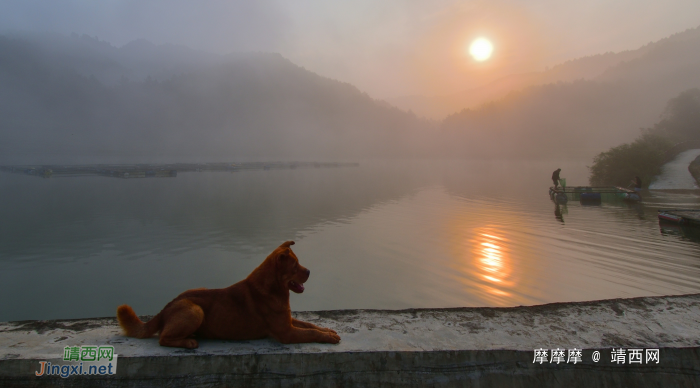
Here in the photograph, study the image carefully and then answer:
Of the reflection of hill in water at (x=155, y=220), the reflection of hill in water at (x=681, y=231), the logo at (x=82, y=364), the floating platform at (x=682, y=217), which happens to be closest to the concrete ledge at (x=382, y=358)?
the logo at (x=82, y=364)

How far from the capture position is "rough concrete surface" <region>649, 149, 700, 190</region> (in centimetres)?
3325

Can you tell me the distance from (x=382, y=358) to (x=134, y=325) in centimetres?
214

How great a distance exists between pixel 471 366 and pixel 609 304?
2228mm

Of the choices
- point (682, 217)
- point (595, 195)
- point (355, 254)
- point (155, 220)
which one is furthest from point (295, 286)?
point (595, 195)

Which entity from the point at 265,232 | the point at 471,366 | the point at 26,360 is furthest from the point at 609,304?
the point at 265,232

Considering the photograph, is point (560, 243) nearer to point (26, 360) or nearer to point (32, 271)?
point (26, 360)

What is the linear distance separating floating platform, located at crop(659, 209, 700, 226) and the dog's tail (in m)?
20.0

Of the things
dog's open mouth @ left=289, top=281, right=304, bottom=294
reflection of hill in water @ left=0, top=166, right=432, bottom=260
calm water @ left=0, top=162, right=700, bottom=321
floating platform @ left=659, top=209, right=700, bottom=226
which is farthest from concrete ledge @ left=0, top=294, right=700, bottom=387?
floating platform @ left=659, top=209, right=700, bottom=226

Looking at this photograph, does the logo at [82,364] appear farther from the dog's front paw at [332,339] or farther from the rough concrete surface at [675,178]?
the rough concrete surface at [675,178]

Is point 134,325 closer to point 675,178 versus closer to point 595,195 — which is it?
point 595,195

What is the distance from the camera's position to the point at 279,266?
3.04 m

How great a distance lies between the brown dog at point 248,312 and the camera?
119 inches

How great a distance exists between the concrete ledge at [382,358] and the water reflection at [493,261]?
19.6 ft

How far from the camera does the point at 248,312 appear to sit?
10.3 feet
